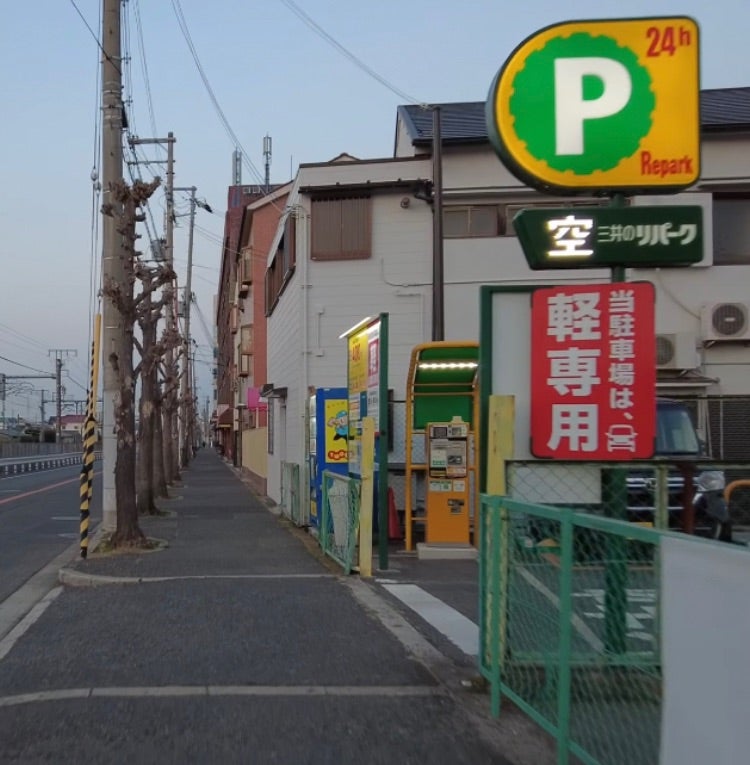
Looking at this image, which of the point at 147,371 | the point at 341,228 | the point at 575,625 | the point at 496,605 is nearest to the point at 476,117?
the point at 341,228

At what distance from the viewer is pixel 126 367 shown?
626 inches

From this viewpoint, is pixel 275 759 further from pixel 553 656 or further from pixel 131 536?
pixel 131 536

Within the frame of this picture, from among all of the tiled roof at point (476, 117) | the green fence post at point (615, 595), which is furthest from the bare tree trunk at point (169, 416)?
the green fence post at point (615, 595)

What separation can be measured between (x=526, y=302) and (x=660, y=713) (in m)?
3.33

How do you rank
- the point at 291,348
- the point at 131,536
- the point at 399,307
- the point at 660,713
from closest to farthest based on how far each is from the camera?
the point at 660,713 < the point at 131,536 < the point at 399,307 < the point at 291,348

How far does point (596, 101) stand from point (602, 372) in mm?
1835

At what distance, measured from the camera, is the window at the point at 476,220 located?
20.7m

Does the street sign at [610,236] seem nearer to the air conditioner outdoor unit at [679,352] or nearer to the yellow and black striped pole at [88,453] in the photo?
the yellow and black striped pole at [88,453]

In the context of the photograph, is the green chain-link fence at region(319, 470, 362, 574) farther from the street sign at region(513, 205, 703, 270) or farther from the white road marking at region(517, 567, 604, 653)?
the white road marking at region(517, 567, 604, 653)

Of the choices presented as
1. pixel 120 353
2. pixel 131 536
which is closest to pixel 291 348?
pixel 120 353

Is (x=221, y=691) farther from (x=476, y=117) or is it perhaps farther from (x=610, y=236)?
(x=476, y=117)

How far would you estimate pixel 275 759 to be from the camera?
5.32 metres

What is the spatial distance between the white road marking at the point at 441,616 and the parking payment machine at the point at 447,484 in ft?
10.2

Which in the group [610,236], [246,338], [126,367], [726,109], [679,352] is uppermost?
[726,109]
